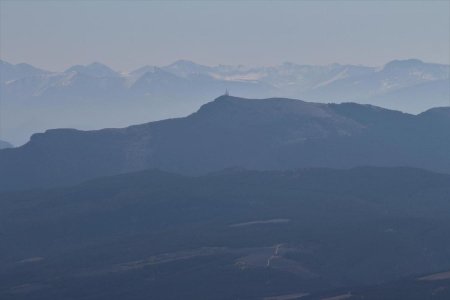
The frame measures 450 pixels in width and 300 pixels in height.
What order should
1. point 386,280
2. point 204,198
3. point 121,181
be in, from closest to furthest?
point 386,280, point 204,198, point 121,181

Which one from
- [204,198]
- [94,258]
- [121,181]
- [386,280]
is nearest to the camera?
[386,280]

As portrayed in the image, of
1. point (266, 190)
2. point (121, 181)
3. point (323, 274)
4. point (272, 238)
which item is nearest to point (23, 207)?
point (121, 181)

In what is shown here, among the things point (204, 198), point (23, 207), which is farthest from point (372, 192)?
point (23, 207)

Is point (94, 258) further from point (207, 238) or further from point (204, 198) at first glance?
point (204, 198)

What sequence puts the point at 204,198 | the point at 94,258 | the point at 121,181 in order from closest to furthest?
1. the point at 94,258
2. the point at 204,198
3. the point at 121,181

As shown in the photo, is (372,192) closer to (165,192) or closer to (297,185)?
(297,185)

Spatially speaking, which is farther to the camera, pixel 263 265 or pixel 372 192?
pixel 372 192
